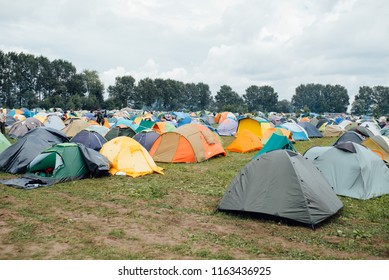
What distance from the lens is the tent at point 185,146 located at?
46.5ft

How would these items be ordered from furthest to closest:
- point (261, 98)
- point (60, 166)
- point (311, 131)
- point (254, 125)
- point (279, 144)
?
point (261, 98)
point (311, 131)
point (254, 125)
point (279, 144)
point (60, 166)

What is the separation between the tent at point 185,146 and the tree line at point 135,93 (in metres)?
56.6

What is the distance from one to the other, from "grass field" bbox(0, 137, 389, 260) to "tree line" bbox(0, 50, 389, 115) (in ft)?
203

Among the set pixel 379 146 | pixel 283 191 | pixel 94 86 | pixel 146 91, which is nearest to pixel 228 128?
pixel 379 146

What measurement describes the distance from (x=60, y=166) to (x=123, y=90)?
80.5 metres

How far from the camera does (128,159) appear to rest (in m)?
11.6

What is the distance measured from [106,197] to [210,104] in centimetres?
10845

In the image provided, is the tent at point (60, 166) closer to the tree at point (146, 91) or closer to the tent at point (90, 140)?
the tent at point (90, 140)

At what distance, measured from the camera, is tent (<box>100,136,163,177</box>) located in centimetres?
1140

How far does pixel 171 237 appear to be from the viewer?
237 inches

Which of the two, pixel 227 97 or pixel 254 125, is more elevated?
pixel 227 97

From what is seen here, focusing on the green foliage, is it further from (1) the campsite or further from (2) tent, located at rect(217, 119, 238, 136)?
(1) the campsite

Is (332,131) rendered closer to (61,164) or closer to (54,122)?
(54,122)

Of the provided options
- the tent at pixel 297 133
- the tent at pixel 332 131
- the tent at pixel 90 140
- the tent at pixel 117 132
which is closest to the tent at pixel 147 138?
the tent at pixel 90 140
